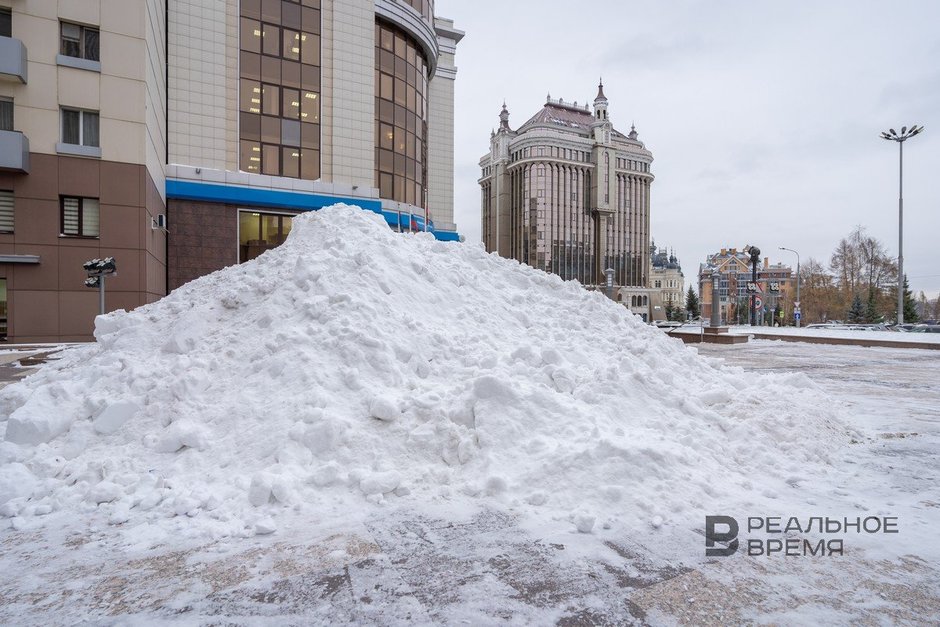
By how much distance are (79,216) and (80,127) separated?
2977mm

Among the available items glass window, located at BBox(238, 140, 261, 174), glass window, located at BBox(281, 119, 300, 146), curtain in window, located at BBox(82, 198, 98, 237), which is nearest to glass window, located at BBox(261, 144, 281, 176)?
glass window, located at BBox(238, 140, 261, 174)

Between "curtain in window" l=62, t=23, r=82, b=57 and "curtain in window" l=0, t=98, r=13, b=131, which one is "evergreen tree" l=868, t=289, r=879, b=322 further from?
"curtain in window" l=0, t=98, r=13, b=131

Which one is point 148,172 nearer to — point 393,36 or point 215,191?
point 215,191

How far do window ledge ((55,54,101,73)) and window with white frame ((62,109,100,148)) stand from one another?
1.41 m

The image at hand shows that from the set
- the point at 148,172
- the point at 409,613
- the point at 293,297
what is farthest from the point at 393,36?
the point at 409,613

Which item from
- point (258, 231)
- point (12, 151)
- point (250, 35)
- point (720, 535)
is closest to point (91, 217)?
point (12, 151)

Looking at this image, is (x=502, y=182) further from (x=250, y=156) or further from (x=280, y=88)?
(x=250, y=156)

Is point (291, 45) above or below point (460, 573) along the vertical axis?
above

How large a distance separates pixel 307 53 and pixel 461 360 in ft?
77.1

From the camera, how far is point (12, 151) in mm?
15406

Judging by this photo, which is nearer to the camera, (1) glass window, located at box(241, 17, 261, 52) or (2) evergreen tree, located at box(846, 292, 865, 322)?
(1) glass window, located at box(241, 17, 261, 52)

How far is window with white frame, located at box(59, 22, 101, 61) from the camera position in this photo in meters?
16.5

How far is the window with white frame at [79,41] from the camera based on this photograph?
16.5m

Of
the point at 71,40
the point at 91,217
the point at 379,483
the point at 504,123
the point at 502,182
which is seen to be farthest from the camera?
the point at 504,123
